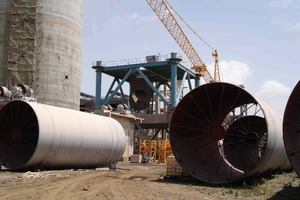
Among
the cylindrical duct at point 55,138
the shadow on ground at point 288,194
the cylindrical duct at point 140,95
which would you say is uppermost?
the cylindrical duct at point 140,95

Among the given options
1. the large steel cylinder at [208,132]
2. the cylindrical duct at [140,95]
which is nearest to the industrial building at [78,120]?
the large steel cylinder at [208,132]

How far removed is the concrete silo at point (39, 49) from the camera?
3859 cm

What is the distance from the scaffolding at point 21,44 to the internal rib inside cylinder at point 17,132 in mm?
13277

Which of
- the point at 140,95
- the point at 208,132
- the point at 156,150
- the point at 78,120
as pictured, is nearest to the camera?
the point at 208,132

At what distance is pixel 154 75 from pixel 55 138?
4428 cm

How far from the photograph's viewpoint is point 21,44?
3897cm

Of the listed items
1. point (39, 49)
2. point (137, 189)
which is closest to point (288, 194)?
point (137, 189)

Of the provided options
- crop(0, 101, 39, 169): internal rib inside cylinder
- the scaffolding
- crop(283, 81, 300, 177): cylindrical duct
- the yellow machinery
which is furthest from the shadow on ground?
the yellow machinery

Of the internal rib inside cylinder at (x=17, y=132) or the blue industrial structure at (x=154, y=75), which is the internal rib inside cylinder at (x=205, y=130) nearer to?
the internal rib inside cylinder at (x=17, y=132)

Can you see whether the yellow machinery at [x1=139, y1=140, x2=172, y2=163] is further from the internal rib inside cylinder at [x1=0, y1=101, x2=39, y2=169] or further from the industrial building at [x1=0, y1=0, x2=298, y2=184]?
the internal rib inside cylinder at [x1=0, y1=101, x2=39, y2=169]

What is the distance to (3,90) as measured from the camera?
3291 cm

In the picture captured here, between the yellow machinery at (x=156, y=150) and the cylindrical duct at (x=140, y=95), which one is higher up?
the cylindrical duct at (x=140, y=95)

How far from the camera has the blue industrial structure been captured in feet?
195

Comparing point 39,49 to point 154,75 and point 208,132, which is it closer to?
point 208,132
